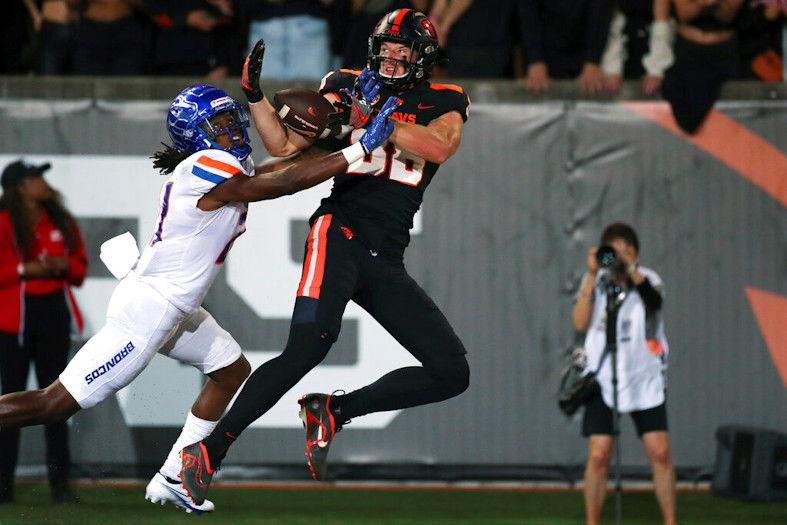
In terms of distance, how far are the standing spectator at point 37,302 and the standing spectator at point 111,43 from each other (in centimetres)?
110

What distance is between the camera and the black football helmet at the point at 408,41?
5648 millimetres

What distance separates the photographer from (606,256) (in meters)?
7.73

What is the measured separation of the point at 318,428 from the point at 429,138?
1305 mm

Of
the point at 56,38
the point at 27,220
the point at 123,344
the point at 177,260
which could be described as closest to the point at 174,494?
the point at 123,344

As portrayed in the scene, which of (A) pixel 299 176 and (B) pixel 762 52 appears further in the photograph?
(B) pixel 762 52

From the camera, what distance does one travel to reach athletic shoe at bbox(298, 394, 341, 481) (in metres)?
5.69

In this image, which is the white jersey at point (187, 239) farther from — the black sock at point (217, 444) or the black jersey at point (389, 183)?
the black sock at point (217, 444)

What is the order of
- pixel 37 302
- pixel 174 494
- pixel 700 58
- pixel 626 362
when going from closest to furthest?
pixel 174 494, pixel 626 362, pixel 37 302, pixel 700 58

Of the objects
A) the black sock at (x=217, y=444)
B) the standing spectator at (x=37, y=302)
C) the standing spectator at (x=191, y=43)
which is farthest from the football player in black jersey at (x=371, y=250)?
the standing spectator at (x=191, y=43)

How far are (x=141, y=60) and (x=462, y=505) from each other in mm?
3769

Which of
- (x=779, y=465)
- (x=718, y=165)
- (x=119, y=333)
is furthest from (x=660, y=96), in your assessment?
(x=119, y=333)

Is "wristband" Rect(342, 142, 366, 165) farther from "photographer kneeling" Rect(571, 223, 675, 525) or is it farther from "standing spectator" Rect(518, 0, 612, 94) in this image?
"standing spectator" Rect(518, 0, 612, 94)

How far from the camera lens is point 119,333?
571 centimetres

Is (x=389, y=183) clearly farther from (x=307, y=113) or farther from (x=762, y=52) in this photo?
(x=762, y=52)
